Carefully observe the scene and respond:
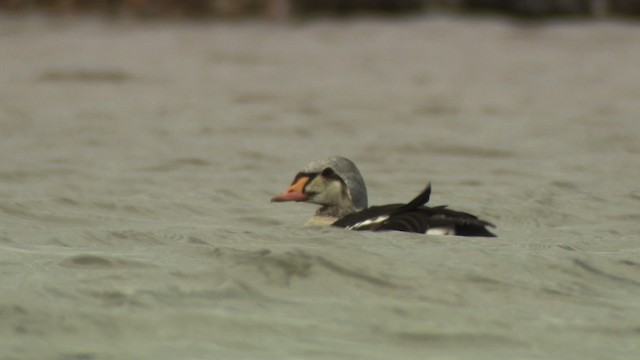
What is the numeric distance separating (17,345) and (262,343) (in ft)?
3.42

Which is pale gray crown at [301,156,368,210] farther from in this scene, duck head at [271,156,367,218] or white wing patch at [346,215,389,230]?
white wing patch at [346,215,389,230]

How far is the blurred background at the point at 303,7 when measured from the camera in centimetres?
3872

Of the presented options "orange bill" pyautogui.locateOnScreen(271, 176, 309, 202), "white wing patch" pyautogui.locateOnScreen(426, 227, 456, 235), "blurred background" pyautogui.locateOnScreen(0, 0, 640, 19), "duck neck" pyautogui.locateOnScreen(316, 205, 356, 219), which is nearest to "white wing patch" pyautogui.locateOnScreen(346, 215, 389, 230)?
"white wing patch" pyautogui.locateOnScreen(426, 227, 456, 235)

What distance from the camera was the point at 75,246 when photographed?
33.4 ft

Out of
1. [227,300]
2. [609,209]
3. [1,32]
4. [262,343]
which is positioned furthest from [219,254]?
[1,32]

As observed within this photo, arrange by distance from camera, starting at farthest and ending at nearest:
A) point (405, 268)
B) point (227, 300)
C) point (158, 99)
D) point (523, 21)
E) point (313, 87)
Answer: point (523, 21) → point (313, 87) → point (158, 99) → point (405, 268) → point (227, 300)

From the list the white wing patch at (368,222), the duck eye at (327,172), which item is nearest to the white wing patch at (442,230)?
the white wing patch at (368,222)

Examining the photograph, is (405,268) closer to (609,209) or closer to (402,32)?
(609,209)

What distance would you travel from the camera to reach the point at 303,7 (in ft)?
132

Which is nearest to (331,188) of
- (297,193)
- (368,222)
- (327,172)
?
(327,172)

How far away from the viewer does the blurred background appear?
3872 cm

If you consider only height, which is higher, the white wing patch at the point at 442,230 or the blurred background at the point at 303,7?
the white wing patch at the point at 442,230

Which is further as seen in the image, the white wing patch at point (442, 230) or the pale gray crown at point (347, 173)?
the pale gray crown at point (347, 173)

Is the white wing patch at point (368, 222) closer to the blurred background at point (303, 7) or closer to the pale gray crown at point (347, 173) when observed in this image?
the pale gray crown at point (347, 173)
